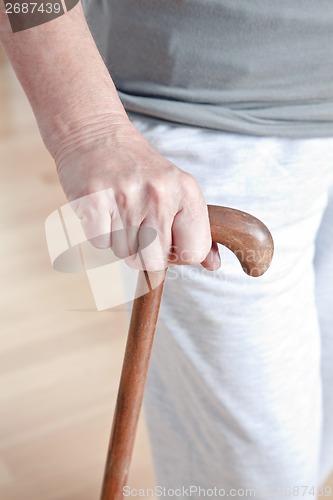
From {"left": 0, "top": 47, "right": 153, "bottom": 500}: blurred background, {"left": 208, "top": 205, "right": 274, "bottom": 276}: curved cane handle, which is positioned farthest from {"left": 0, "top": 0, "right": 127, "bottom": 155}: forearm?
{"left": 0, "top": 47, "right": 153, "bottom": 500}: blurred background

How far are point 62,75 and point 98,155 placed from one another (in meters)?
0.07

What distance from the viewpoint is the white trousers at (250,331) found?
2.55ft

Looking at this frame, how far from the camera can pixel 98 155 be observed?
61 cm

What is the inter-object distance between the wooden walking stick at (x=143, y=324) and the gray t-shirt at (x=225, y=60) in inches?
5.3

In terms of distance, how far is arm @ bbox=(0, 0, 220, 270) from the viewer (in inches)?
23.5

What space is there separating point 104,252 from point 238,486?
1.18 ft

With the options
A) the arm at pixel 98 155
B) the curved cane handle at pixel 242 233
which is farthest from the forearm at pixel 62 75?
the curved cane handle at pixel 242 233

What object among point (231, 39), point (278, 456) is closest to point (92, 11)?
point (231, 39)

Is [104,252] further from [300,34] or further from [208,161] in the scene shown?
[300,34]

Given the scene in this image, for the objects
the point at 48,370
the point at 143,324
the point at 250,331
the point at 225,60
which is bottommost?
the point at 48,370

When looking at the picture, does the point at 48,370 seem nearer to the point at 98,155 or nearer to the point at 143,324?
the point at 143,324

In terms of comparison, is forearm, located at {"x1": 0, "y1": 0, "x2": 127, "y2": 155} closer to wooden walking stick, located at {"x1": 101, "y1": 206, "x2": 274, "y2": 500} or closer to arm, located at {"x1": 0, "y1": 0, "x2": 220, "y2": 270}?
arm, located at {"x1": 0, "y1": 0, "x2": 220, "y2": 270}

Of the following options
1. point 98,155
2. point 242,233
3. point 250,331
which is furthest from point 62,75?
point 250,331

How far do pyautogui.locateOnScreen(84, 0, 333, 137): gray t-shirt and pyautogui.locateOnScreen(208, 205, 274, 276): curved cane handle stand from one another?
0.13 m
